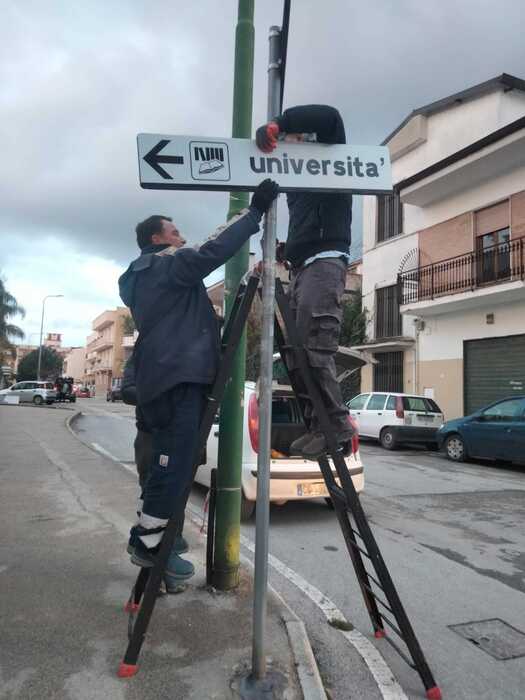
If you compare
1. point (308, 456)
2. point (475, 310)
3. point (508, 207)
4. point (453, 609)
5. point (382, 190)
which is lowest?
point (453, 609)

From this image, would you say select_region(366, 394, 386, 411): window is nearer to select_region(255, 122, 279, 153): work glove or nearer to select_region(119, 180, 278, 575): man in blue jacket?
select_region(119, 180, 278, 575): man in blue jacket

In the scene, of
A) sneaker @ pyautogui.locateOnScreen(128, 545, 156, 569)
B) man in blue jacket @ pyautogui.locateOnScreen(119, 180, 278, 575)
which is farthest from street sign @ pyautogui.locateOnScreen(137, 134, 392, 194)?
sneaker @ pyautogui.locateOnScreen(128, 545, 156, 569)

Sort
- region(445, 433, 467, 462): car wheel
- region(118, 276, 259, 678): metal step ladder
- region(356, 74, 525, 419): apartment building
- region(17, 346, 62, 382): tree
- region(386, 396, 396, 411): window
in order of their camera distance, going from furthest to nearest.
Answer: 1. region(17, 346, 62, 382): tree
2. region(356, 74, 525, 419): apartment building
3. region(386, 396, 396, 411): window
4. region(445, 433, 467, 462): car wheel
5. region(118, 276, 259, 678): metal step ladder

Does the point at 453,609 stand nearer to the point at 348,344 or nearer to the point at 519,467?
the point at 519,467

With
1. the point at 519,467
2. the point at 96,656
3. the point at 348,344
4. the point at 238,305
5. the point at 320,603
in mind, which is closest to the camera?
the point at 96,656

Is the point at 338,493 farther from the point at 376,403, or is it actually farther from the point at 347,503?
the point at 376,403

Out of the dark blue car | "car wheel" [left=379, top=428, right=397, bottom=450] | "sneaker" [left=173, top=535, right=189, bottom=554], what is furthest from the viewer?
"car wheel" [left=379, top=428, right=397, bottom=450]

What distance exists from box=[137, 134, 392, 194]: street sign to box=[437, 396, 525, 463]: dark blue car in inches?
401

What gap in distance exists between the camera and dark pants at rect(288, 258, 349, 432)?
9.30 feet

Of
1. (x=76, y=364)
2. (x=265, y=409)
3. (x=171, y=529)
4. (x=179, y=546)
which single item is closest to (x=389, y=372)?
(x=179, y=546)

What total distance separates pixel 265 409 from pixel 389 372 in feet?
63.9

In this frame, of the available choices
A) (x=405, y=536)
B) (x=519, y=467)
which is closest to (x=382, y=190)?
(x=405, y=536)

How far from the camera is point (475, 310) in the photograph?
1784 cm

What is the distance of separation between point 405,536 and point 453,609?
6.51ft
